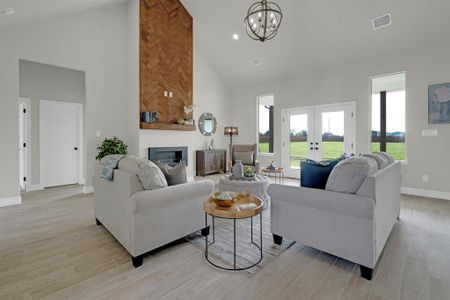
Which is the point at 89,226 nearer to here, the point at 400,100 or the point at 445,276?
the point at 445,276

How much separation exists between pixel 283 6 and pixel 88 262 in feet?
17.8

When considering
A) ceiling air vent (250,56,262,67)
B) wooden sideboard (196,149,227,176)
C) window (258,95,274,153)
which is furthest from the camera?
window (258,95,274,153)

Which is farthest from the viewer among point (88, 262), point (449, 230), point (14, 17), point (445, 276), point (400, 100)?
point (400, 100)

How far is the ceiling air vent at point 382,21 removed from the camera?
13.4 ft

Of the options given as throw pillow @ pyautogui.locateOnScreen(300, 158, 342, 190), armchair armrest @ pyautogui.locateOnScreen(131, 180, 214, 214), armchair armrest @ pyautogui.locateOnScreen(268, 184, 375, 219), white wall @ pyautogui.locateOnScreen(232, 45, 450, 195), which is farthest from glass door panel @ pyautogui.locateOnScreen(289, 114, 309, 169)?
armchair armrest @ pyautogui.locateOnScreen(131, 180, 214, 214)

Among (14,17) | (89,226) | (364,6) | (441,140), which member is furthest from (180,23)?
(441,140)

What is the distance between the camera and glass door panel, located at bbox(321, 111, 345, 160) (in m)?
5.60

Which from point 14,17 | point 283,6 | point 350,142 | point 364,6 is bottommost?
point 350,142

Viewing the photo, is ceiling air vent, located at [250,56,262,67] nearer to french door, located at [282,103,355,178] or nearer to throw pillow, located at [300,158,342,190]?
french door, located at [282,103,355,178]

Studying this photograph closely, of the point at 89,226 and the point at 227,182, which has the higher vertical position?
the point at 227,182

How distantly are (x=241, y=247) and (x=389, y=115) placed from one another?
16.0 feet

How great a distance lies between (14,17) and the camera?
352cm

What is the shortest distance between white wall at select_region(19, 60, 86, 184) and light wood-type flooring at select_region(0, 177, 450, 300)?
9.84ft

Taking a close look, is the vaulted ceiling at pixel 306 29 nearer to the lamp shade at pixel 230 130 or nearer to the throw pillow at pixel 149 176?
the lamp shade at pixel 230 130
